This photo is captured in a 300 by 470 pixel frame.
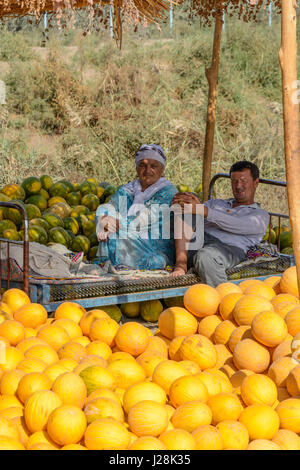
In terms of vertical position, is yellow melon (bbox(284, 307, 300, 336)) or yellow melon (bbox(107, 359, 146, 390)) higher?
yellow melon (bbox(284, 307, 300, 336))

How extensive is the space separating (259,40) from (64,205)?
39.1 ft

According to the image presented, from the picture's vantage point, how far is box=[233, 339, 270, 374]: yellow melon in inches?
85.9

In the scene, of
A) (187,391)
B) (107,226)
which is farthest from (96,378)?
(107,226)

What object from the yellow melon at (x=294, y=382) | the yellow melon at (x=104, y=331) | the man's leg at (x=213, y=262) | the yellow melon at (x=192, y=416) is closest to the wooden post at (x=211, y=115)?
the man's leg at (x=213, y=262)

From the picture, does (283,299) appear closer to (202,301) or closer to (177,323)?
(202,301)

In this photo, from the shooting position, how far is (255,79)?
586 inches

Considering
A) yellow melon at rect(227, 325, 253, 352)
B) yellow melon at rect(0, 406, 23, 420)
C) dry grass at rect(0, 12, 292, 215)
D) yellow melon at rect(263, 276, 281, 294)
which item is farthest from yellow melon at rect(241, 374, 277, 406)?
dry grass at rect(0, 12, 292, 215)

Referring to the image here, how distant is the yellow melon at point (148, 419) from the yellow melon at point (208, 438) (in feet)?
0.35

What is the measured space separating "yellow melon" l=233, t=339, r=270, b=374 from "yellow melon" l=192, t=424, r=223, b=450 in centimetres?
52

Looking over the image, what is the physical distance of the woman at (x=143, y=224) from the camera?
14.6 feet

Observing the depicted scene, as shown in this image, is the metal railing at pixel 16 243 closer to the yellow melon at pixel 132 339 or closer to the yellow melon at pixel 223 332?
the yellow melon at pixel 132 339

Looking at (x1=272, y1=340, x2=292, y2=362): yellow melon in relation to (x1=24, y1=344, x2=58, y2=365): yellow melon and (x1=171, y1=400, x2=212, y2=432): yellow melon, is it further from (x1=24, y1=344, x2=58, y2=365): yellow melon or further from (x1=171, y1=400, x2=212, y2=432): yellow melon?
(x1=24, y1=344, x2=58, y2=365): yellow melon

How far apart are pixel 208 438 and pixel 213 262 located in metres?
2.61

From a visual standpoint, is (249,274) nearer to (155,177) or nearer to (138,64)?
(155,177)
